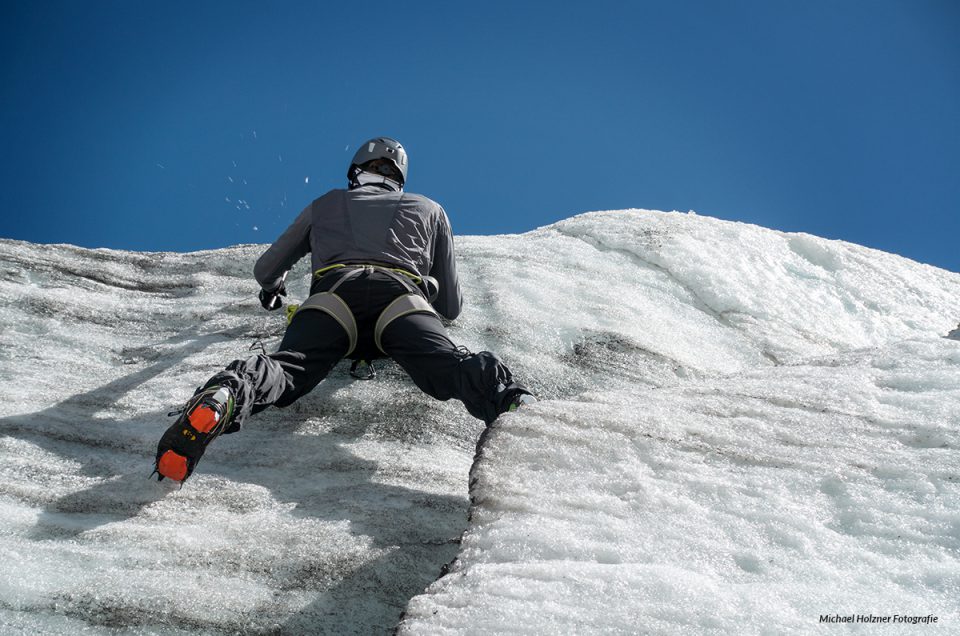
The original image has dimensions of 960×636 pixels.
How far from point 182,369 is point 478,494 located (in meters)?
3.25

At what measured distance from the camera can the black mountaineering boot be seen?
Answer: 125 inches

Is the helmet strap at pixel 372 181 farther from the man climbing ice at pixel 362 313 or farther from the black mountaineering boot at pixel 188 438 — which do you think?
the black mountaineering boot at pixel 188 438

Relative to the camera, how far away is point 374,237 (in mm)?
4902

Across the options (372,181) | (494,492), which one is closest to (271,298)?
(372,181)

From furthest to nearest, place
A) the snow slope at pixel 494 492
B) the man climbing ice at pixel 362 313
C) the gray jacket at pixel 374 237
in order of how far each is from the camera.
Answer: the gray jacket at pixel 374 237 < the man climbing ice at pixel 362 313 < the snow slope at pixel 494 492

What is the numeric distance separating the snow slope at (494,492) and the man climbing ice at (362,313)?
1.22 ft

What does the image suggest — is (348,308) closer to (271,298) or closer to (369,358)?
(369,358)

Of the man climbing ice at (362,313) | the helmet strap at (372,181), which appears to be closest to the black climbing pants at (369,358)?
the man climbing ice at (362,313)

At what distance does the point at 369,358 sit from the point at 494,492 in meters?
2.07

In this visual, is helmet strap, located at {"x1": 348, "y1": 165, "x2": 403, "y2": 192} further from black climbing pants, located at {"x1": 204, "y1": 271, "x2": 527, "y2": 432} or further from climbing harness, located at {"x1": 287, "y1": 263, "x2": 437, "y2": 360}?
black climbing pants, located at {"x1": 204, "y1": 271, "x2": 527, "y2": 432}

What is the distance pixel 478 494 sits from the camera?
2748 mm

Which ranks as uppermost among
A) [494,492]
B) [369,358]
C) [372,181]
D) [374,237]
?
[372,181]

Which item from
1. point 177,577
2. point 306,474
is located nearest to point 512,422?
point 306,474

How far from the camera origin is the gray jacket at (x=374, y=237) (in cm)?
489
